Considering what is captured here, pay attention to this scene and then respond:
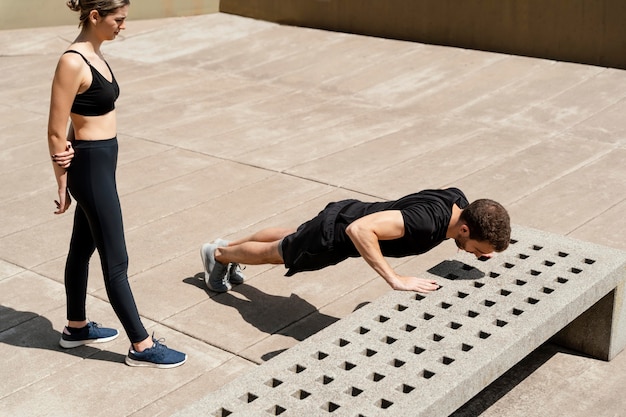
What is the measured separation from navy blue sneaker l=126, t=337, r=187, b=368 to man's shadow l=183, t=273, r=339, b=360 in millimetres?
661

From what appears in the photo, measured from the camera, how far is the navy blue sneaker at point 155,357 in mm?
5379

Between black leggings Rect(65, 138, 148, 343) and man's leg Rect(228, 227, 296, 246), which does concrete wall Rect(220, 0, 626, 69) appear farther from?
black leggings Rect(65, 138, 148, 343)

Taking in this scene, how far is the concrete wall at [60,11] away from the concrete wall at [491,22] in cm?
126

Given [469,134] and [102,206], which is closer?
[102,206]

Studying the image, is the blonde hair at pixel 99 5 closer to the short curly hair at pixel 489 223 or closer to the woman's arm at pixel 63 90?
the woman's arm at pixel 63 90

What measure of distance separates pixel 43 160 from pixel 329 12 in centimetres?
614

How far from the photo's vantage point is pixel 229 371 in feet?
17.7

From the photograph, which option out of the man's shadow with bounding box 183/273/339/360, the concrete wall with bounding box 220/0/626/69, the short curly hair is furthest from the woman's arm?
the concrete wall with bounding box 220/0/626/69

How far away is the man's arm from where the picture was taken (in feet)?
16.8

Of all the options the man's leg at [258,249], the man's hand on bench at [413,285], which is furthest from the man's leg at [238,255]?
the man's hand on bench at [413,285]

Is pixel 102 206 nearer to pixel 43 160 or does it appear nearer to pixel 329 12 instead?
pixel 43 160

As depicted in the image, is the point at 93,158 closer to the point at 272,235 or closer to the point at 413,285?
the point at 272,235

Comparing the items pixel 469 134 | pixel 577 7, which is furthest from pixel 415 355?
pixel 577 7

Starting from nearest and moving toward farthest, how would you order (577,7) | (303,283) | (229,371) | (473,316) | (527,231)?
(473,316) < (229,371) < (527,231) < (303,283) < (577,7)
